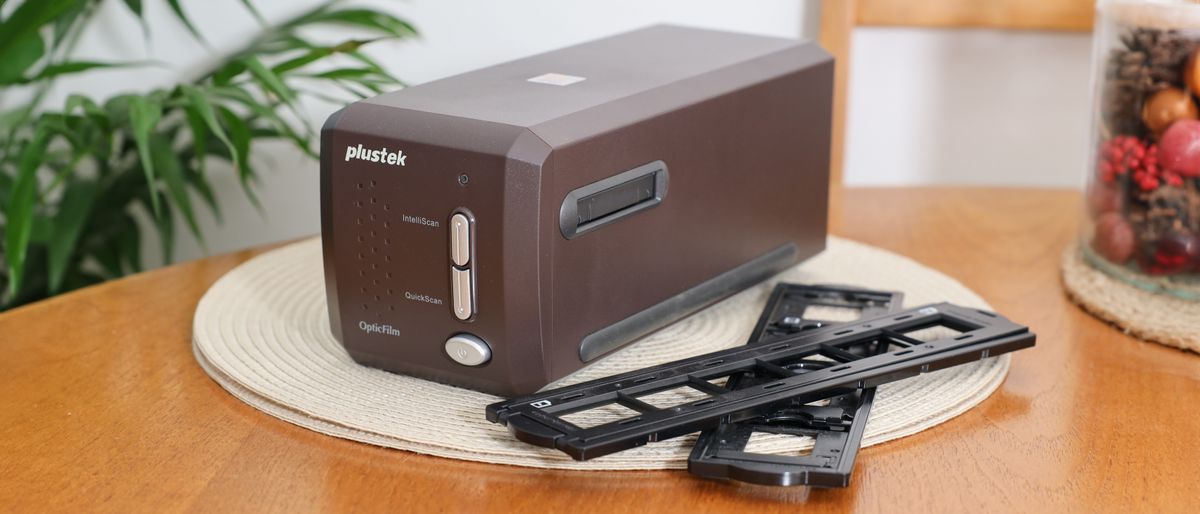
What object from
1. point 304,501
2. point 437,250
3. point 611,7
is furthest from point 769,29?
point 304,501

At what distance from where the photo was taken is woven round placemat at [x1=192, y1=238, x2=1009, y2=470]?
1.95 feet

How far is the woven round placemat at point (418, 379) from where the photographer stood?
595 mm

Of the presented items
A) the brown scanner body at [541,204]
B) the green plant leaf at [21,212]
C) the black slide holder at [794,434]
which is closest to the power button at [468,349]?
the brown scanner body at [541,204]

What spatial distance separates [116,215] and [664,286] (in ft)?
2.24

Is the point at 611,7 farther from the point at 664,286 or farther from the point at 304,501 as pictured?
the point at 304,501

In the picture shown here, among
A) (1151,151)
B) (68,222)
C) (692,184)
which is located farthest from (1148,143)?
(68,222)

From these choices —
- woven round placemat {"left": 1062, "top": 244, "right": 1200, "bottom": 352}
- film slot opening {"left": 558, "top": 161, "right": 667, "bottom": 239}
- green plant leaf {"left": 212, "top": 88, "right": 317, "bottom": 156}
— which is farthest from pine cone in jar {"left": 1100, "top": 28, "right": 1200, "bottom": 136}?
green plant leaf {"left": 212, "top": 88, "right": 317, "bottom": 156}

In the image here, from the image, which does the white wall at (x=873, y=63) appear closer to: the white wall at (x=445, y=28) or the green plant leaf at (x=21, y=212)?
the white wall at (x=445, y=28)

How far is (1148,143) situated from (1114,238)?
0.26ft

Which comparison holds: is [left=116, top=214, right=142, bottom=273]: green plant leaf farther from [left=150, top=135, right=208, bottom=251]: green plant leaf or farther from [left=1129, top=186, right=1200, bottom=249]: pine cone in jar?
[left=1129, top=186, right=1200, bottom=249]: pine cone in jar

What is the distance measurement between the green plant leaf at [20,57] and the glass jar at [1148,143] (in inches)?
30.9

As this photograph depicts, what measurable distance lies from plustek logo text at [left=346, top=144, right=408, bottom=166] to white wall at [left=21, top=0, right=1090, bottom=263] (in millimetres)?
713

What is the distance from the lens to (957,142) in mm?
1354

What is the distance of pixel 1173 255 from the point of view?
804 millimetres
